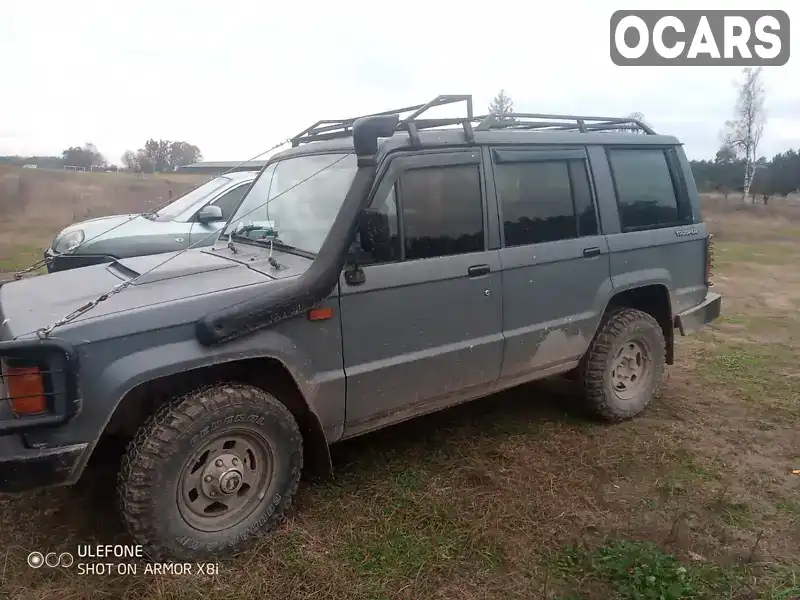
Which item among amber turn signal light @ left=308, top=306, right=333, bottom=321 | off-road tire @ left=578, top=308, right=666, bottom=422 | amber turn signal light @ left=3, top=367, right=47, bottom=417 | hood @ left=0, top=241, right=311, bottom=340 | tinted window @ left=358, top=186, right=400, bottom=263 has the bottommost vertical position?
off-road tire @ left=578, top=308, right=666, bottom=422

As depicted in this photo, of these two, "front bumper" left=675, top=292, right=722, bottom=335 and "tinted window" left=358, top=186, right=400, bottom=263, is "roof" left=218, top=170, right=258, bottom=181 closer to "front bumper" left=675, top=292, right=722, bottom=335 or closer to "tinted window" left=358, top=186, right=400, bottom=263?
"tinted window" left=358, top=186, right=400, bottom=263

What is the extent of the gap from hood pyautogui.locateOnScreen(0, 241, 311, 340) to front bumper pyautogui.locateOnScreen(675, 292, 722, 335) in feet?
10.9

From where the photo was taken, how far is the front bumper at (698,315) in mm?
4973

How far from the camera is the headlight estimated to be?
270 inches

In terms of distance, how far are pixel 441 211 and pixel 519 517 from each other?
1.79 meters

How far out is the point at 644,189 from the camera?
468 cm

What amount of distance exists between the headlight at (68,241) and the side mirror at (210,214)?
1354 mm

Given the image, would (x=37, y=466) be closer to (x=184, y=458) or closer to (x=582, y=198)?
(x=184, y=458)

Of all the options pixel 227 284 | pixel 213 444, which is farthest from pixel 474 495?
pixel 227 284

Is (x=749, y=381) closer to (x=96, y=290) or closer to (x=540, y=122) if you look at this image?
(x=540, y=122)

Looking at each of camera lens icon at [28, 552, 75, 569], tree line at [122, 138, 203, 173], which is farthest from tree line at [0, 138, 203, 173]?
camera lens icon at [28, 552, 75, 569]

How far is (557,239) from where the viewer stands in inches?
162

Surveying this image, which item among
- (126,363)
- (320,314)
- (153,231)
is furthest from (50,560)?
(153,231)

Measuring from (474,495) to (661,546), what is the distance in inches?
40.0
